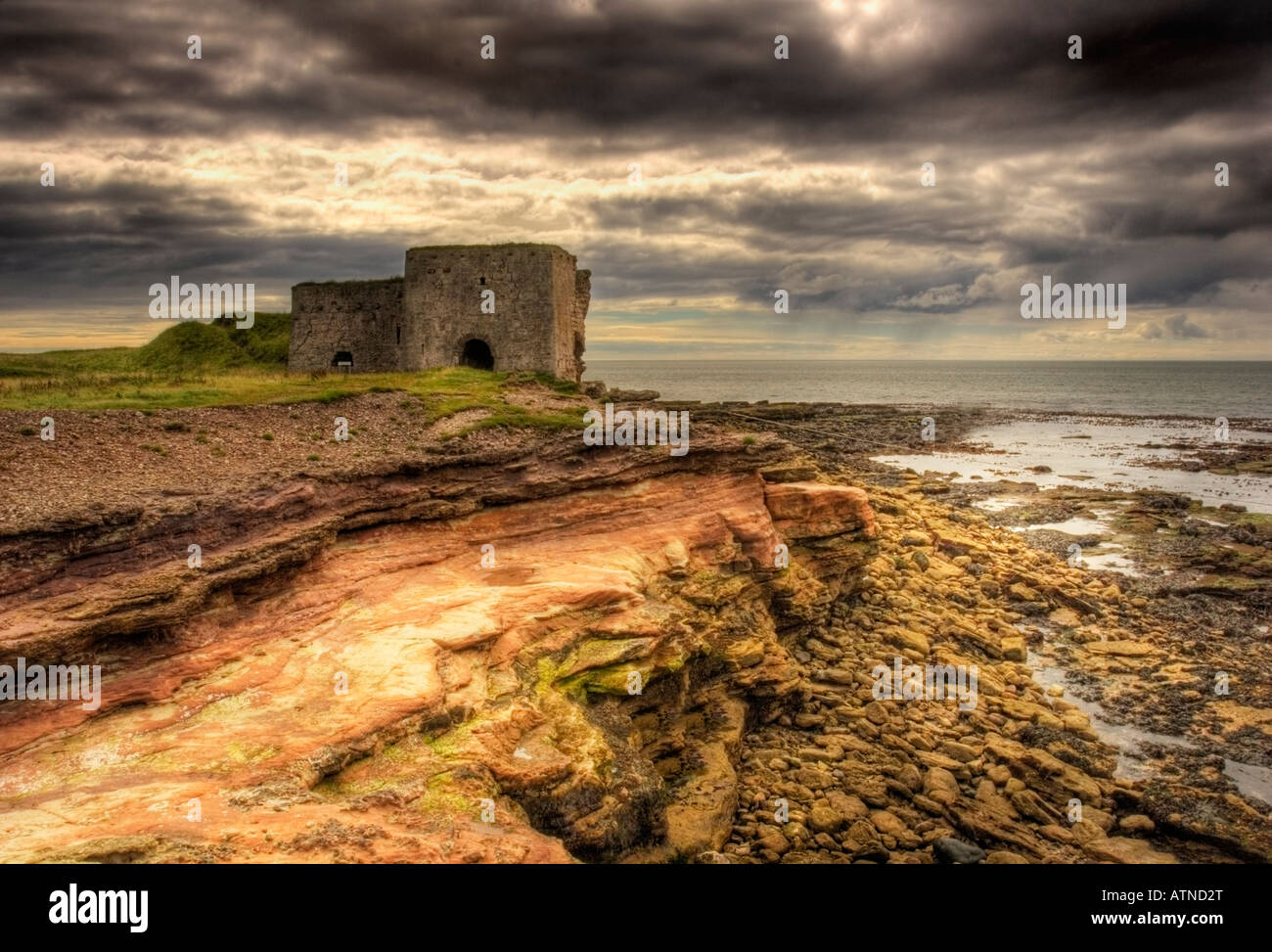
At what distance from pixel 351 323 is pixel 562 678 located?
31.8 metres

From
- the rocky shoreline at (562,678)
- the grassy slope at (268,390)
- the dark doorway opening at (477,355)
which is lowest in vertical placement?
the rocky shoreline at (562,678)

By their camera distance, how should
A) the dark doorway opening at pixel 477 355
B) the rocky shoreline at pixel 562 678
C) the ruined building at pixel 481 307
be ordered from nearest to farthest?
the rocky shoreline at pixel 562 678, the ruined building at pixel 481 307, the dark doorway opening at pixel 477 355

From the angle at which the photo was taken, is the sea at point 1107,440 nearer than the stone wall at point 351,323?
No

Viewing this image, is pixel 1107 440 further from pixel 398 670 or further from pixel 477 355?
pixel 398 670

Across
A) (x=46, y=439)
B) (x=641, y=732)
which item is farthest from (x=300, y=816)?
→ (x=46, y=439)

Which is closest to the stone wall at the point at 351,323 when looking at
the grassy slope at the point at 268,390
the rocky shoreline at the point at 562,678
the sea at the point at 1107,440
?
the grassy slope at the point at 268,390

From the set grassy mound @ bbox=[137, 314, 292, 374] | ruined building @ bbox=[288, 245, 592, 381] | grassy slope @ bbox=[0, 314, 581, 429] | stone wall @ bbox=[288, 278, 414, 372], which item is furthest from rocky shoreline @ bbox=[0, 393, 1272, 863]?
grassy mound @ bbox=[137, 314, 292, 374]

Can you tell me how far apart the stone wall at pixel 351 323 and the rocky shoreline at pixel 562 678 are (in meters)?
19.1

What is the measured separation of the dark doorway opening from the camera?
38.6 metres

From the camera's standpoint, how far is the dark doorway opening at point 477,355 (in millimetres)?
38594

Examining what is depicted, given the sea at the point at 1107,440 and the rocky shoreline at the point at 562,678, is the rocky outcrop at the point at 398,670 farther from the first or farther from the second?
the sea at the point at 1107,440

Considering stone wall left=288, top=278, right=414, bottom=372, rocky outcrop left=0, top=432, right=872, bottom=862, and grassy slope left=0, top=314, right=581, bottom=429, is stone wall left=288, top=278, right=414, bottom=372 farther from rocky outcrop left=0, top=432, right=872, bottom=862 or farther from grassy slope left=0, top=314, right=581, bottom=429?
rocky outcrop left=0, top=432, right=872, bottom=862

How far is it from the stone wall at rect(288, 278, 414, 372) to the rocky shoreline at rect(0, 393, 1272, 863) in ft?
62.8
